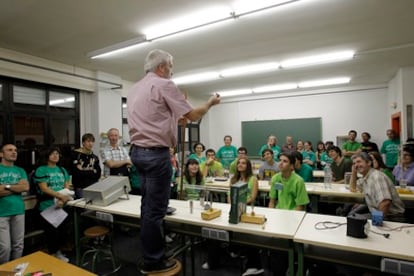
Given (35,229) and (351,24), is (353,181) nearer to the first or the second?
(351,24)

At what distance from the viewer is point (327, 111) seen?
305 inches

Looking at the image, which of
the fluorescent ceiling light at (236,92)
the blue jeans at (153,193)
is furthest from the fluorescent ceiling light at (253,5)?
the fluorescent ceiling light at (236,92)

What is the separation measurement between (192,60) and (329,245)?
3935 millimetres

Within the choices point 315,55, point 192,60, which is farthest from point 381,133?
point 192,60

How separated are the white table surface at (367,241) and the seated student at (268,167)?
8.20ft

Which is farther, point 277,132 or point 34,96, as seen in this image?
point 277,132

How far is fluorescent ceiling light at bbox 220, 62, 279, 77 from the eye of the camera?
511cm

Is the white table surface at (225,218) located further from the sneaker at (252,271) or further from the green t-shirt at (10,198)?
the sneaker at (252,271)

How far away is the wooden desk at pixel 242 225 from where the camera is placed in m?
1.76

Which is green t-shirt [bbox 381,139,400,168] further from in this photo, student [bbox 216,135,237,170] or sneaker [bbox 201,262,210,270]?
sneaker [bbox 201,262,210,270]

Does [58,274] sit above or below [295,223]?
below

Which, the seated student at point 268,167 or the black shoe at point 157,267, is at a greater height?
the seated student at point 268,167

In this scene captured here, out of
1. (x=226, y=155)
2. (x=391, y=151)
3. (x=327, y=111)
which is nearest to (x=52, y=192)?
(x=226, y=155)

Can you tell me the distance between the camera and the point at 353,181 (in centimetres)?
333
